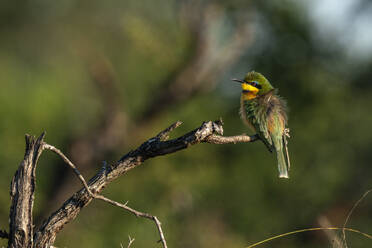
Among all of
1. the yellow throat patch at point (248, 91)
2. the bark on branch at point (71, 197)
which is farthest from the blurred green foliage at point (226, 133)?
the bark on branch at point (71, 197)

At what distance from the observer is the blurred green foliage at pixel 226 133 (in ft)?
23.6

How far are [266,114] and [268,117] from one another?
38 millimetres

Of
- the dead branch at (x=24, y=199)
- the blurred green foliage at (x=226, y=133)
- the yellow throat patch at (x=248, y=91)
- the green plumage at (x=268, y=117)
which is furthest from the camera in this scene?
the blurred green foliage at (x=226, y=133)

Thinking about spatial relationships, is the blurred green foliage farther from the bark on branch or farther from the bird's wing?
the bark on branch

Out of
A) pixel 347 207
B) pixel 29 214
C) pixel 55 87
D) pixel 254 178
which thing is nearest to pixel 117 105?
pixel 55 87

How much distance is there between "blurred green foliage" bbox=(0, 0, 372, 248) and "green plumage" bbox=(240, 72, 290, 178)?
3725 millimetres

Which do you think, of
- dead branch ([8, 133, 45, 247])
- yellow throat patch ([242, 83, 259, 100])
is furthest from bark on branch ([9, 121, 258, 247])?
yellow throat patch ([242, 83, 259, 100])

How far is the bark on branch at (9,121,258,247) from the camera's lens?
1.76 m

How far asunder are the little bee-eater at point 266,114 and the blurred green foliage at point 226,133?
355cm

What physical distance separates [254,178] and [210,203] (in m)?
0.86

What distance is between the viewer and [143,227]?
7.11m

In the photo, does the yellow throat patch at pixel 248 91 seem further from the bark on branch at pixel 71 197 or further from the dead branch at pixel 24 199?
the dead branch at pixel 24 199

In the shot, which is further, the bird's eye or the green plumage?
the bird's eye

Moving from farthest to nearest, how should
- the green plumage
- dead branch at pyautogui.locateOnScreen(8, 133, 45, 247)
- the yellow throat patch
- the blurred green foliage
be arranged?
the blurred green foliage < the yellow throat patch < the green plumage < dead branch at pyautogui.locateOnScreen(8, 133, 45, 247)
